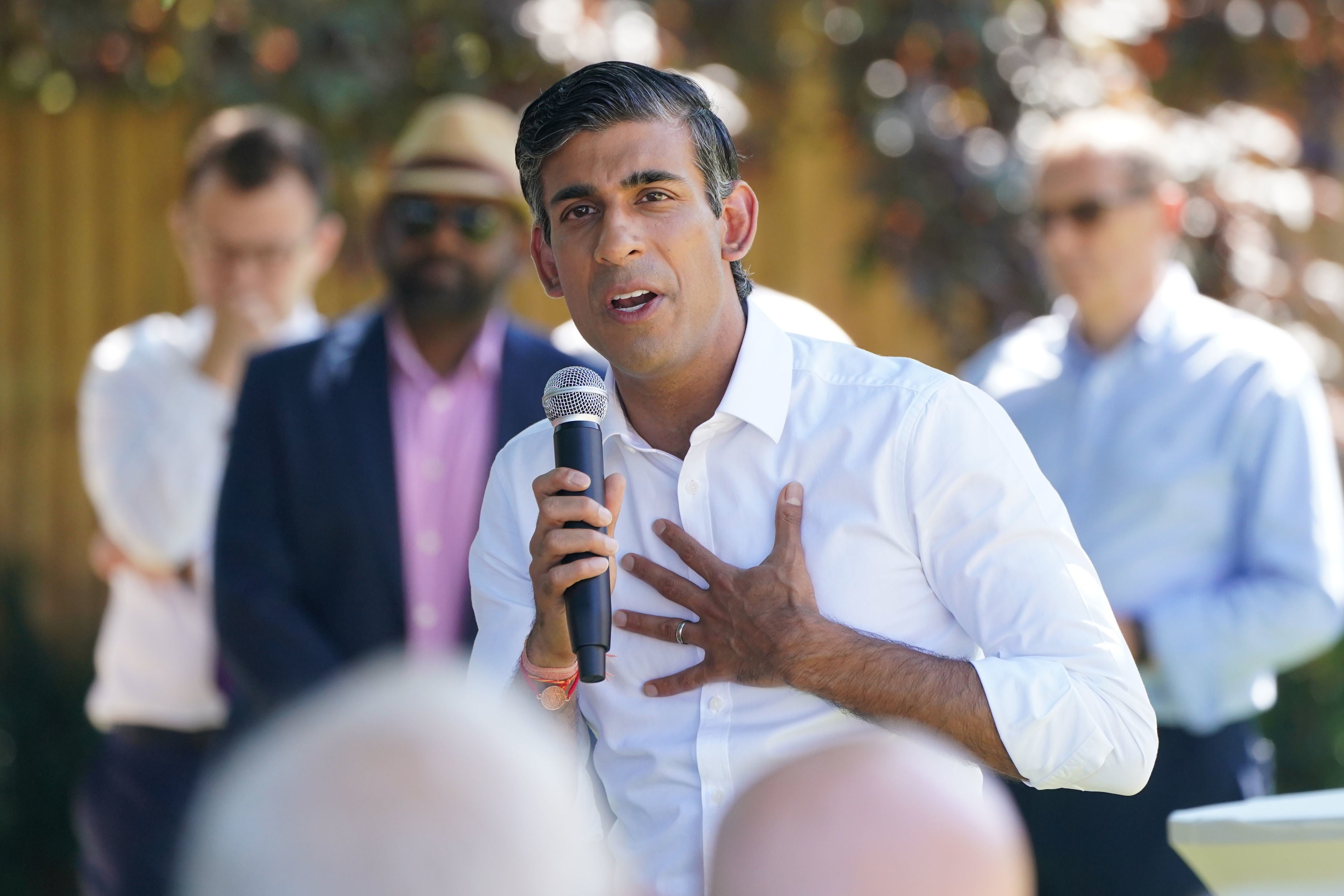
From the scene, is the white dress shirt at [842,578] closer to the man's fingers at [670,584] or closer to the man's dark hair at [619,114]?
the man's fingers at [670,584]

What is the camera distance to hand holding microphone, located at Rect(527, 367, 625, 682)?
2.05 metres

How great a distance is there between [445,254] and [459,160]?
9.7 inches

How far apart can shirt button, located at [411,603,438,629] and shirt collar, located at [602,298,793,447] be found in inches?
53.6

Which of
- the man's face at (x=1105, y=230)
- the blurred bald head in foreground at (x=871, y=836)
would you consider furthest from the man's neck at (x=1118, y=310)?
the blurred bald head in foreground at (x=871, y=836)

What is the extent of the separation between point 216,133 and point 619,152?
2.66 m

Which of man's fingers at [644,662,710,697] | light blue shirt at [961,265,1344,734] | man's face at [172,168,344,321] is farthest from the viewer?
man's face at [172,168,344,321]

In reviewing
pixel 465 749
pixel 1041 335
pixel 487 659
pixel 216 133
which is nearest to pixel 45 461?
pixel 216 133

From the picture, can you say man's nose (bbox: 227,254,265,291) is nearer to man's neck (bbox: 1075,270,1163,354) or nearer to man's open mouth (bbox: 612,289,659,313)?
man's neck (bbox: 1075,270,1163,354)

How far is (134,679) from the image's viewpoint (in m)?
4.19

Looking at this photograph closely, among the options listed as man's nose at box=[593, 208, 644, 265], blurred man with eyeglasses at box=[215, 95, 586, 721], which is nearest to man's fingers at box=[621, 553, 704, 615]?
man's nose at box=[593, 208, 644, 265]

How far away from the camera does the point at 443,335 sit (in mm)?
3959

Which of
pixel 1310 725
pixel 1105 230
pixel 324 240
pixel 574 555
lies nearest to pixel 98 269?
pixel 324 240

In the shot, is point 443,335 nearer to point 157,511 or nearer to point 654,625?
point 157,511

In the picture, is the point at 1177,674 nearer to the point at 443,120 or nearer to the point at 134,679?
the point at 443,120
